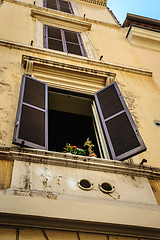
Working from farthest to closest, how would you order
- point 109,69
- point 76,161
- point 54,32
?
point 54,32
point 109,69
point 76,161

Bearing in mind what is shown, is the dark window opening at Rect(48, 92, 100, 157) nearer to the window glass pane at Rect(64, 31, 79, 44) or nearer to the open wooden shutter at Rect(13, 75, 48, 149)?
the open wooden shutter at Rect(13, 75, 48, 149)

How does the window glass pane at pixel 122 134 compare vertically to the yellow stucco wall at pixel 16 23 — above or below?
below

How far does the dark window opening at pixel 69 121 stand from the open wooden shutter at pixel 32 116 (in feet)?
3.00

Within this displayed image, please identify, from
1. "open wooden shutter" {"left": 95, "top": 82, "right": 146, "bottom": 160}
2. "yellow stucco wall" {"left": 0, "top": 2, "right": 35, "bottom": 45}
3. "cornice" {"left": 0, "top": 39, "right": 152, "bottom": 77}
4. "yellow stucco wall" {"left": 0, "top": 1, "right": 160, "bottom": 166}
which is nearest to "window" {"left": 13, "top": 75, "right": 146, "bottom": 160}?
"open wooden shutter" {"left": 95, "top": 82, "right": 146, "bottom": 160}

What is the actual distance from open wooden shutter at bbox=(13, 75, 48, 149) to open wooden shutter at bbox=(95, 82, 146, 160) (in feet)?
3.68

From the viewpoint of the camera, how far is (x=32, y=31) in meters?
8.50

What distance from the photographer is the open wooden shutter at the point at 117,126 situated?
4.59 metres

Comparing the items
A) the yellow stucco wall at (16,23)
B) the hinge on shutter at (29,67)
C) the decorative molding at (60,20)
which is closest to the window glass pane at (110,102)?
the hinge on shutter at (29,67)

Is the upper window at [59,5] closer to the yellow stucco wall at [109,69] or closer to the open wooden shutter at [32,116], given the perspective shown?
the yellow stucco wall at [109,69]

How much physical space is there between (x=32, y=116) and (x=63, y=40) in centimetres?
436

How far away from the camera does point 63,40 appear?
847cm

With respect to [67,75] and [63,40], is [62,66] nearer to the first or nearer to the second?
[67,75]

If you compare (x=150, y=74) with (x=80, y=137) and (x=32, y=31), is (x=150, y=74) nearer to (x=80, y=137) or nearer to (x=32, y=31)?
(x=80, y=137)

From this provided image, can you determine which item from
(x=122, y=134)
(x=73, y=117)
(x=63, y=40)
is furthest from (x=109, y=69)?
(x=122, y=134)
